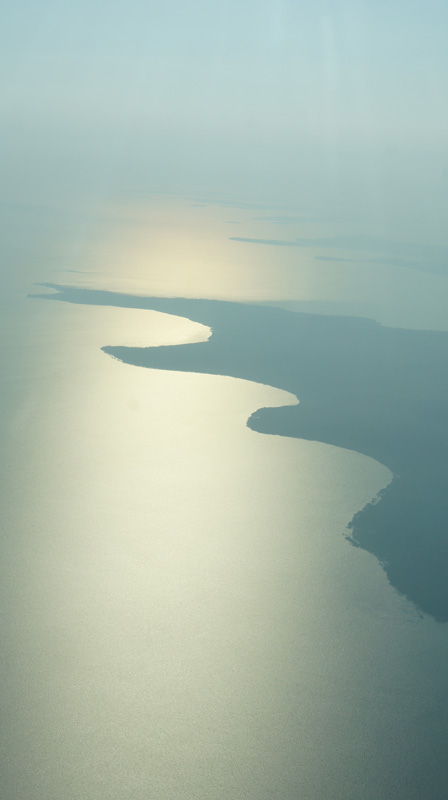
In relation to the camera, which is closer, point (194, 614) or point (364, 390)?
point (194, 614)

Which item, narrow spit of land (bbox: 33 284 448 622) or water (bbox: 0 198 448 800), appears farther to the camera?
narrow spit of land (bbox: 33 284 448 622)

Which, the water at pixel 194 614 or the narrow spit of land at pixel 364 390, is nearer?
the water at pixel 194 614

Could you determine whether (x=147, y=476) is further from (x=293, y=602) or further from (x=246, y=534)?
(x=293, y=602)

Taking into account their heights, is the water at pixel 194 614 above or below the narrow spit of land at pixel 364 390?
below

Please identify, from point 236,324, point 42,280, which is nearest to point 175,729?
point 236,324
